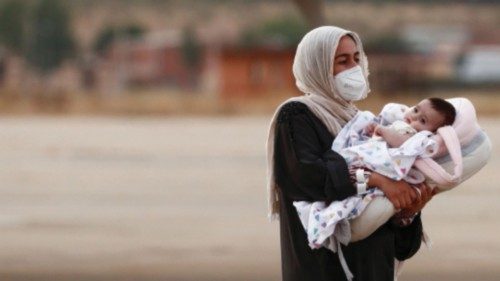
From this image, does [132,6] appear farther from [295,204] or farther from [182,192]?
[295,204]

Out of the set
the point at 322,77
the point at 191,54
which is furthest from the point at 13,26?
the point at 322,77

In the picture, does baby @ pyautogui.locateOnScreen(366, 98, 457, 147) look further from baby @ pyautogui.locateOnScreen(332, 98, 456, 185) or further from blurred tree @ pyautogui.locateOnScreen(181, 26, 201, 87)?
blurred tree @ pyautogui.locateOnScreen(181, 26, 201, 87)

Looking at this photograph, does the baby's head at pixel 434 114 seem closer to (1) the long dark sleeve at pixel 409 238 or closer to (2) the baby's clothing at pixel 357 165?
(2) the baby's clothing at pixel 357 165

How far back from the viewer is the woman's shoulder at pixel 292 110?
5.06 m

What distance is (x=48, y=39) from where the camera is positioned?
281ft

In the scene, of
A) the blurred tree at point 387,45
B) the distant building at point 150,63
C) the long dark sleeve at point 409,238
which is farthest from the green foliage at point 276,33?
the long dark sleeve at point 409,238

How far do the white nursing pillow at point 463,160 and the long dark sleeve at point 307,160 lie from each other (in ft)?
0.28

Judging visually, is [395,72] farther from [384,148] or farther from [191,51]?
[384,148]

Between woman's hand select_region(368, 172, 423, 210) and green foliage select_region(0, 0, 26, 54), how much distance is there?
274 ft

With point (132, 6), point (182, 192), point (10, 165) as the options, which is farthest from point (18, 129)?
point (132, 6)

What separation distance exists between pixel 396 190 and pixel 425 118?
253mm

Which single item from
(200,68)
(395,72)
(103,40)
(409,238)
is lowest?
(409,238)

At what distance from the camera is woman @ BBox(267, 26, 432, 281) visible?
498 centimetres

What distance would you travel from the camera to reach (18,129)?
37.8 meters
